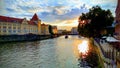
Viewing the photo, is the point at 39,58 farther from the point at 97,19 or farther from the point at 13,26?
the point at 13,26

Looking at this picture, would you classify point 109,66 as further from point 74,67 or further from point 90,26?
point 90,26

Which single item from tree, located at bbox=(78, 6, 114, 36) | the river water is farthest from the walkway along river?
tree, located at bbox=(78, 6, 114, 36)

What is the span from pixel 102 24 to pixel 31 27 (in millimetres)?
70998

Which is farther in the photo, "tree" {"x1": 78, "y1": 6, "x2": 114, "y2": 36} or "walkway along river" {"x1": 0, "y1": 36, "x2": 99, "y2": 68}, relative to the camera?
"tree" {"x1": 78, "y1": 6, "x2": 114, "y2": 36}

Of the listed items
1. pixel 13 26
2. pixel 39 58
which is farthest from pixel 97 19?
pixel 13 26

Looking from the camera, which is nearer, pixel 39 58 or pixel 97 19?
pixel 39 58

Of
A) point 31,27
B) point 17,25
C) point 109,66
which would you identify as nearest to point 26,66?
point 109,66

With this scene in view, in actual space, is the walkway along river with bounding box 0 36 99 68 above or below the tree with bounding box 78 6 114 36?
below

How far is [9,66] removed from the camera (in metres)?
25.0

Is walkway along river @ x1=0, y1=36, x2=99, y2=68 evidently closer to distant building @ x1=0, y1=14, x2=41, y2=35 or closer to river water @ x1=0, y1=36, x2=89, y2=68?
river water @ x1=0, y1=36, x2=89, y2=68

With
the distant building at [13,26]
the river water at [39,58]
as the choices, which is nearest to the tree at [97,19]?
the river water at [39,58]

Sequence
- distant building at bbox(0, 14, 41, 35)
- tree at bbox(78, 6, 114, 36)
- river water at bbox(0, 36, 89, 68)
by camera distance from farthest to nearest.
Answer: distant building at bbox(0, 14, 41, 35) → tree at bbox(78, 6, 114, 36) → river water at bbox(0, 36, 89, 68)

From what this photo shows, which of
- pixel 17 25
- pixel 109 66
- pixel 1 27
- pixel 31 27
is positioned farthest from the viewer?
pixel 31 27

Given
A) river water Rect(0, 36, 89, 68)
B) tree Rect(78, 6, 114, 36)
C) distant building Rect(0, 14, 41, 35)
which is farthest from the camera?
distant building Rect(0, 14, 41, 35)
